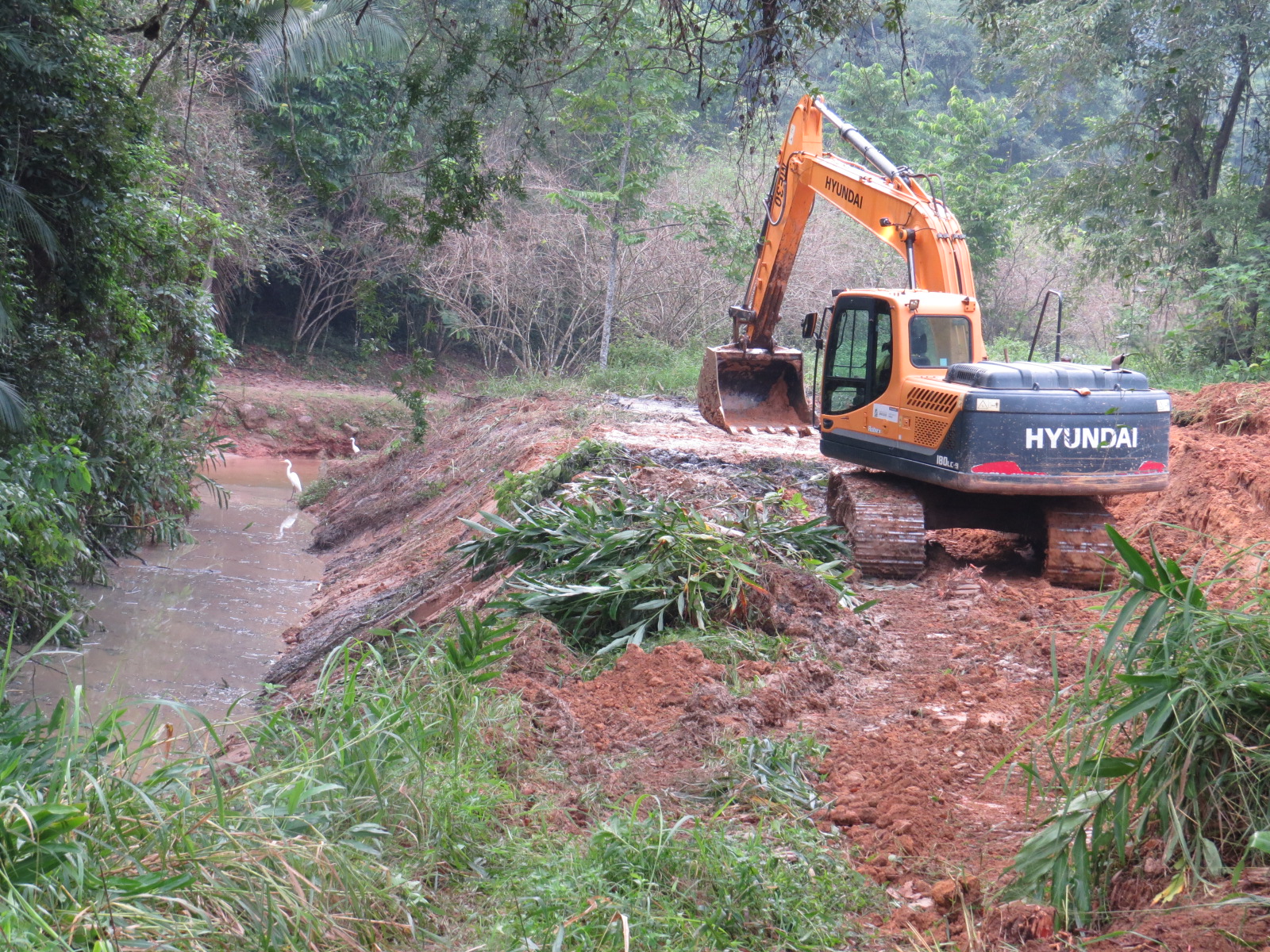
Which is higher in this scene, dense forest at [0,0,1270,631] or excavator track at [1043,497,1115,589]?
dense forest at [0,0,1270,631]

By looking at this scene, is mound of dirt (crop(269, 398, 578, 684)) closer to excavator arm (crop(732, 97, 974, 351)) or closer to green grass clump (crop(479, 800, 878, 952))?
excavator arm (crop(732, 97, 974, 351))

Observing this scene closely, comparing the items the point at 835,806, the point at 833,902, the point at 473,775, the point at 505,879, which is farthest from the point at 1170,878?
the point at 473,775

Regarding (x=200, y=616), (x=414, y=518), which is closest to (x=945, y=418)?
(x=200, y=616)

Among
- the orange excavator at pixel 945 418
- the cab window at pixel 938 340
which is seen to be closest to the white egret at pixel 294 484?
the orange excavator at pixel 945 418

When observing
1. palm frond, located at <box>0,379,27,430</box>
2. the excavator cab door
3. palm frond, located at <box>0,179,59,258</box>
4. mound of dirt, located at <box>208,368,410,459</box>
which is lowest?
mound of dirt, located at <box>208,368,410,459</box>

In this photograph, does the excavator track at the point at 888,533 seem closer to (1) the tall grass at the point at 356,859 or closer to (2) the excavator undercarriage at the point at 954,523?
(2) the excavator undercarriage at the point at 954,523

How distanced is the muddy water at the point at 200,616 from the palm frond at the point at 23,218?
119 inches

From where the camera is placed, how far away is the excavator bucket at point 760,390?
1146cm

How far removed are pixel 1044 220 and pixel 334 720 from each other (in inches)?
783

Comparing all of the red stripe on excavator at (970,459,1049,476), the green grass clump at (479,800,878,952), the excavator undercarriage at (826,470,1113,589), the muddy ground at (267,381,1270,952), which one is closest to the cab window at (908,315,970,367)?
the excavator undercarriage at (826,470,1113,589)

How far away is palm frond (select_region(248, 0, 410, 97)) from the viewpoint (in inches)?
698

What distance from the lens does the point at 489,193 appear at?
7.71m

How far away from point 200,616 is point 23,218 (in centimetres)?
495

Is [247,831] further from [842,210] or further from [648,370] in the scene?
[648,370]
